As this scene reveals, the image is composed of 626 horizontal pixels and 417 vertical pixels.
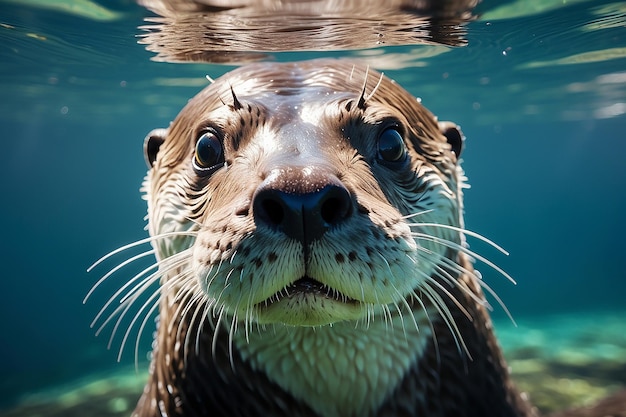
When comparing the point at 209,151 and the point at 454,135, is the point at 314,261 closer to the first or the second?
the point at 209,151

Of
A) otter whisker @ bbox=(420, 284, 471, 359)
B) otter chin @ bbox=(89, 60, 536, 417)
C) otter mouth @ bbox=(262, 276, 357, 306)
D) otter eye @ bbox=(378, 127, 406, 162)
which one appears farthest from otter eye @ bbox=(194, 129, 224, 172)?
otter whisker @ bbox=(420, 284, 471, 359)

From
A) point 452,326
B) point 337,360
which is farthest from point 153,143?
point 452,326

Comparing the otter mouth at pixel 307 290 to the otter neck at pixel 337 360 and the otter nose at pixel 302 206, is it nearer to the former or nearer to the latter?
the otter nose at pixel 302 206

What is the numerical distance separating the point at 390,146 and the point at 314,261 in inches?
40.6

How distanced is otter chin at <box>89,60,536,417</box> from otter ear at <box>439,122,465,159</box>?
0.32ft

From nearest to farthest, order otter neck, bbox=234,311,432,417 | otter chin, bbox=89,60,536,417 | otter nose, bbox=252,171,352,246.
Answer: otter nose, bbox=252,171,352,246 → otter chin, bbox=89,60,536,417 → otter neck, bbox=234,311,432,417

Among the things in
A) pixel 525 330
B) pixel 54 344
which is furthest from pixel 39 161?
pixel 525 330

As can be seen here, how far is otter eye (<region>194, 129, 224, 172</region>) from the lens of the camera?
112 inches

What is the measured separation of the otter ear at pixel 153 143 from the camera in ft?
11.4

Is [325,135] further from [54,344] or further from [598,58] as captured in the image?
[54,344]

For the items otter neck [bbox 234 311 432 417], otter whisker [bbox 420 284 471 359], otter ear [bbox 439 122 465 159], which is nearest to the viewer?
otter neck [bbox 234 311 432 417]

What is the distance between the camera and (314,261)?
2.02 metres

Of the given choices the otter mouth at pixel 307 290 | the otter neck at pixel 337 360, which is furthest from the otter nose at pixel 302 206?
the otter neck at pixel 337 360

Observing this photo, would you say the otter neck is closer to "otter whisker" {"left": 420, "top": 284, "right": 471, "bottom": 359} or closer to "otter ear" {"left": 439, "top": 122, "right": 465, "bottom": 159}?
"otter whisker" {"left": 420, "top": 284, "right": 471, "bottom": 359}
